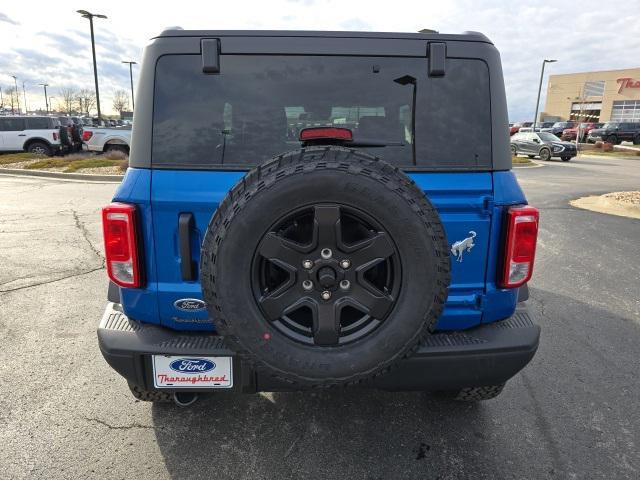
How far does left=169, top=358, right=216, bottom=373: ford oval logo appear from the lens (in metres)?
2.04

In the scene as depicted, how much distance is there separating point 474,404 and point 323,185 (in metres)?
1.95

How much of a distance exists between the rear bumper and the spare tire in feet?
0.81

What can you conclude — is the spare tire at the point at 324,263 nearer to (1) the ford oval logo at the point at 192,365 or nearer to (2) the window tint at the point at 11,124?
(1) the ford oval logo at the point at 192,365

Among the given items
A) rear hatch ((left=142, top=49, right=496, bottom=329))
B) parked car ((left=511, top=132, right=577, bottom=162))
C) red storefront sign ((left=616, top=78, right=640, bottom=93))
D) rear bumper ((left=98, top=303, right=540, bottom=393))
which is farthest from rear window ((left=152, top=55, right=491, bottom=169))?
red storefront sign ((left=616, top=78, right=640, bottom=93))

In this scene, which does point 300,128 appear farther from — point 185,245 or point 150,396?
point 150,396

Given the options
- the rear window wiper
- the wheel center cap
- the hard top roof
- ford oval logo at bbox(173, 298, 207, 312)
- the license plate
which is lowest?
the license plate

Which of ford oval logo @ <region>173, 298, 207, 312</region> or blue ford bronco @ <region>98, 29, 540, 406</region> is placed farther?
ford oval logo @ <region>173, 298, 207, 312</region>

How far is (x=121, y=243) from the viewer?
207 cm

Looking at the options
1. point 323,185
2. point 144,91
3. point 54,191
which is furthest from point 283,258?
point 54,191

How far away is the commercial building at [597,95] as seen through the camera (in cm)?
6138

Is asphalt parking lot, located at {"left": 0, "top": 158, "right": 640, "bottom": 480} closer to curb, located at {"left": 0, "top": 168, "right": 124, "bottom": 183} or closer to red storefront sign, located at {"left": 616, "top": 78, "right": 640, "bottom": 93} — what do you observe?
curb, located at {"left": 0, "top": 168, "right": 124, "bottom": 183}

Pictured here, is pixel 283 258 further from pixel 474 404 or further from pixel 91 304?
pixel 91 304

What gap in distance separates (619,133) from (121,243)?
4495 cm

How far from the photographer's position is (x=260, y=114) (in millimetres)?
2121
